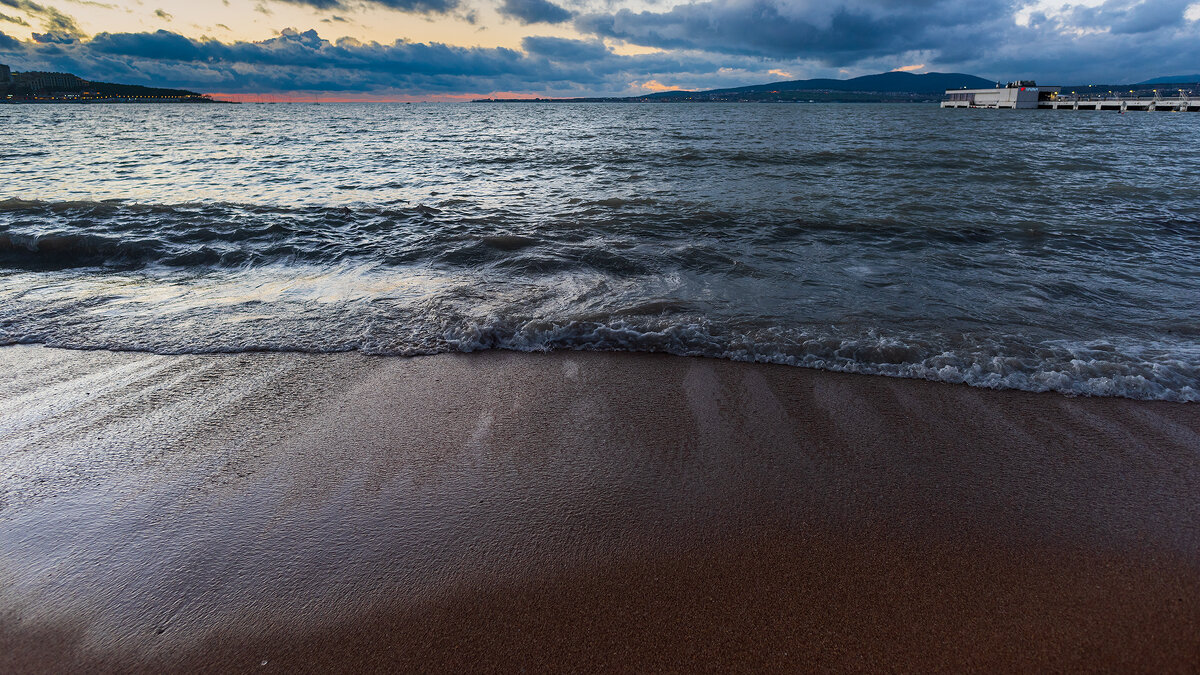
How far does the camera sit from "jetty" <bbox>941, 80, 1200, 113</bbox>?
236 ft

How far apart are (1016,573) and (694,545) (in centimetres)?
134

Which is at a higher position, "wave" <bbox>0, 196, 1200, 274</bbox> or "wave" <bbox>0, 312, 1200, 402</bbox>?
"wave" <bbox>0, 196, 1200, 274</bbox>

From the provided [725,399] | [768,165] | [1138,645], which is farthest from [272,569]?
[768,165]

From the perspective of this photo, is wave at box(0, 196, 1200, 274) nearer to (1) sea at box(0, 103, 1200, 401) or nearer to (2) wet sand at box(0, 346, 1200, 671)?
(1) sea at box(0, 103, 1200, 401)

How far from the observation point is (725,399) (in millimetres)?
3672

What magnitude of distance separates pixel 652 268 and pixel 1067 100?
124m

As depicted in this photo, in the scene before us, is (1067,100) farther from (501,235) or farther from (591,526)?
(591,526)

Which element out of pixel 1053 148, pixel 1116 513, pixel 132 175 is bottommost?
pixel 1116 513

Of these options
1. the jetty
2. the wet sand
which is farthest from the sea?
the jetty

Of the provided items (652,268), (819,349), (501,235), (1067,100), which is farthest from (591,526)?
(1067,100)

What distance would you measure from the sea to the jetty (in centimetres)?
8717

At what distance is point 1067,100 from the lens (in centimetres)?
9175

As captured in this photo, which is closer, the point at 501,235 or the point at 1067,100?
the point at 501,235

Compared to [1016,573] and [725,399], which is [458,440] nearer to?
[725,399]
